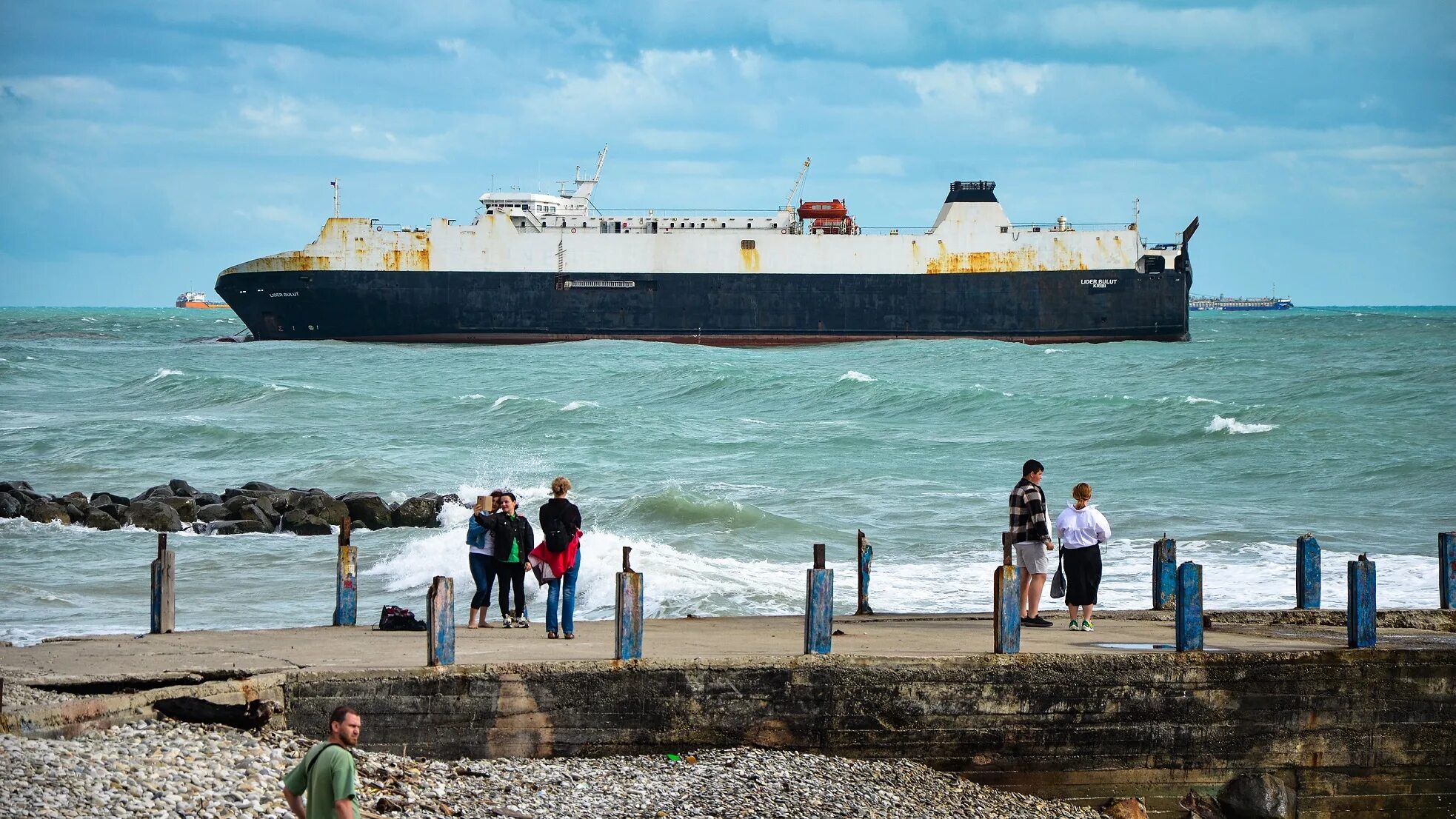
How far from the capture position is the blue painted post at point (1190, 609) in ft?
26.5

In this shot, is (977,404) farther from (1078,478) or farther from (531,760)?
(531,760)

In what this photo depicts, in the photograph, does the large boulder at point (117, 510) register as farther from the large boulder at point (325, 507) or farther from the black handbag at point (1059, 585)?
the black handbag at point (1059, 585)

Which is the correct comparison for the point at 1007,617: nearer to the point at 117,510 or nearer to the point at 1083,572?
the point at 1083,572

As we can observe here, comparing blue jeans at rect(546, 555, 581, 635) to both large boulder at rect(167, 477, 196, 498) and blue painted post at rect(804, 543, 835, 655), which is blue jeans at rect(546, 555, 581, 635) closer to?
blue painted post at rect(804, 543, 835, 655)

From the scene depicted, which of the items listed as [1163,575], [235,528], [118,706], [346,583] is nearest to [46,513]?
[235,528]

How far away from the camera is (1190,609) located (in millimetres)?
8180

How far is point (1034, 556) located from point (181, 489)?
1425 cm

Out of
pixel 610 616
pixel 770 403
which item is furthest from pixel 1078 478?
pixel 770 403

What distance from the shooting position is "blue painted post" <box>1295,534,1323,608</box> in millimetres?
10008

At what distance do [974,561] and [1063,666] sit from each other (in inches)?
282

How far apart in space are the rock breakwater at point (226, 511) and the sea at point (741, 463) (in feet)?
1.39

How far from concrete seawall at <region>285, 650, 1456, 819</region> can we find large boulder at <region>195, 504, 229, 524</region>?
1196 centimetres

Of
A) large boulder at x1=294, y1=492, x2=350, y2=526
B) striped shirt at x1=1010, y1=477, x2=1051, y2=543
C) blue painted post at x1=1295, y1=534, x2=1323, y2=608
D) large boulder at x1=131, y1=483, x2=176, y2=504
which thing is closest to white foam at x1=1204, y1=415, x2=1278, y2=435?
large boulder at x1=294, y1=492, x2=350, y2=526

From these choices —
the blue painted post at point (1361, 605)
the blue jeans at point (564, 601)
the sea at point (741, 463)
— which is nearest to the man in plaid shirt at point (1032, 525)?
the blue painted post at point (1361, 605)
